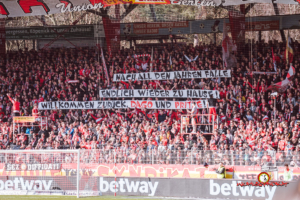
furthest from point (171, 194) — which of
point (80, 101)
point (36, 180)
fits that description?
point (80, 101)

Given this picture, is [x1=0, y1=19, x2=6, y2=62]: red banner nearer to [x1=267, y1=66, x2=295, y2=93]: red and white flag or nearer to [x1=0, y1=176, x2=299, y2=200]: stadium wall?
[x1=0, y1=176, x2=299, y2=200]: stadium wall

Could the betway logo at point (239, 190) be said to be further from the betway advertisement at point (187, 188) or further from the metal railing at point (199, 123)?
the metal railing at point (199, 123)

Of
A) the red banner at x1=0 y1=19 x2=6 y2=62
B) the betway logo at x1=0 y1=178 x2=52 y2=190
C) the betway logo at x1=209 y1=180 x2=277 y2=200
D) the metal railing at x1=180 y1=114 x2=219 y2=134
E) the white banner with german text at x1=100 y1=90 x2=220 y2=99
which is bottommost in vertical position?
the betway logo at x1=0 y1=178 x2=52 y2=190

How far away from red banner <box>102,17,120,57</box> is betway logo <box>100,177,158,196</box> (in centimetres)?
1059

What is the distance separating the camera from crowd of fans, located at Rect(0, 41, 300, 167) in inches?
629

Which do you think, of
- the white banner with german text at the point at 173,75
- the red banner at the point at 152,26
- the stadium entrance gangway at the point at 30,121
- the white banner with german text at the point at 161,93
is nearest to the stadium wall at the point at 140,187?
the stadium entrance gangway at the point at 30,121

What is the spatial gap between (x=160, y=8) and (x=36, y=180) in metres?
16.8

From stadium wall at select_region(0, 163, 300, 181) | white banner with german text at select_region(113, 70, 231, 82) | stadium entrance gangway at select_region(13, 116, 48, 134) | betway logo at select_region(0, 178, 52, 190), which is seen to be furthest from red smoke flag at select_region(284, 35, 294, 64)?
stadium entrance gangway at select_region(13, 116, 48, 134)

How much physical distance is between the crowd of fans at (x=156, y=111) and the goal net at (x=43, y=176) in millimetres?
1708

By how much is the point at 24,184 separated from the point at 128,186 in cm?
361

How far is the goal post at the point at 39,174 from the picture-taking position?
1412cm

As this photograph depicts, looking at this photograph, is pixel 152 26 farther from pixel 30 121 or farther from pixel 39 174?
pixel 39 174

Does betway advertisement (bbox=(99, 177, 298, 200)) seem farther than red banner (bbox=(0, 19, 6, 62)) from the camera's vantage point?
No

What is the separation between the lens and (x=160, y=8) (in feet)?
91.4
